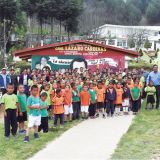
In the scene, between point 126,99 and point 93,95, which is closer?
point 93,95

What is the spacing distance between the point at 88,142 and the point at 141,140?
1.44 m

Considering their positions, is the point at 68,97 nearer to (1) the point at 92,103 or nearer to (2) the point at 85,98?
(2) the point at 85,98

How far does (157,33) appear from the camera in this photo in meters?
109

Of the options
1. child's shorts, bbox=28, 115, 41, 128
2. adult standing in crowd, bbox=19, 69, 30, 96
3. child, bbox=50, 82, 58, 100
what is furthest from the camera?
adult standing in crowd, bbox=19, 69, 30, 96

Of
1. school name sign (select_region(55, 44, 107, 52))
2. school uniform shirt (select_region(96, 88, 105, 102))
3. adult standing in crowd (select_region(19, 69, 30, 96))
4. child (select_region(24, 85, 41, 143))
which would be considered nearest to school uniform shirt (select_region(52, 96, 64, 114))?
child (select_region(24, 85, 41, 143))

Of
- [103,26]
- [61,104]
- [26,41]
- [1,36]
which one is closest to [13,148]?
[61,104]

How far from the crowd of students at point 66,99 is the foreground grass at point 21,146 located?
0.76ft

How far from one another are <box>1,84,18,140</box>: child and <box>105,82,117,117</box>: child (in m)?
5.22

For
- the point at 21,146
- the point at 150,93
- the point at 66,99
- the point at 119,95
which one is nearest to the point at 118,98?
the point at 119,95

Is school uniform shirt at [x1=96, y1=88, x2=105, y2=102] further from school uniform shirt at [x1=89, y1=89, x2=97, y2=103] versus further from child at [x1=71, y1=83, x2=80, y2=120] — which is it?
child at [x1=71, y1=83, x2=80, y2=120]

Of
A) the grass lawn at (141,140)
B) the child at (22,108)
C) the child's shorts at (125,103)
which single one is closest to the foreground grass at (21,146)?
the child at (22,108)

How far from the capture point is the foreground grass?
36.9 ft

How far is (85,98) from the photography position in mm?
17016

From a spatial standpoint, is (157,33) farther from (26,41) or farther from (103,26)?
(26,41)
